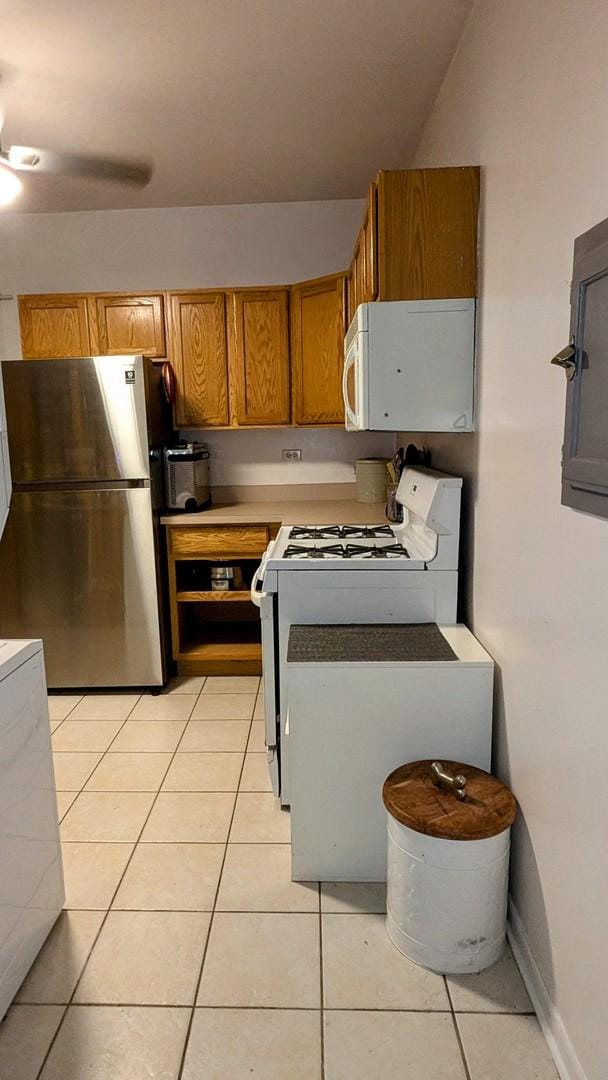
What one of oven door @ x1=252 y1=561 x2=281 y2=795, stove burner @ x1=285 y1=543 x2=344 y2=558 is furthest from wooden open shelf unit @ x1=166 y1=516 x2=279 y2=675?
oven door @ x1=252 y1=561 x2=281 y2=795

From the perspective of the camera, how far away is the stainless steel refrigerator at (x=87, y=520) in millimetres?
3037

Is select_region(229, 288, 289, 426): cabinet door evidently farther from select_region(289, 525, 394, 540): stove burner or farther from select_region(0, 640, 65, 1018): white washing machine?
select_region(0, 640, 65, 1018): white washing machine

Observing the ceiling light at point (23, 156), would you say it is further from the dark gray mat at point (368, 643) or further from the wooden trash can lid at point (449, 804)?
the wooden trash can lid at point (449, 804)

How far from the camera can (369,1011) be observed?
4.80ft

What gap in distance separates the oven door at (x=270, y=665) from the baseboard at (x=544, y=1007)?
0.89 meters

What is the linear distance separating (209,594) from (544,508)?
2.28 m

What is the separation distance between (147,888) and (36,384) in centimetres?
227

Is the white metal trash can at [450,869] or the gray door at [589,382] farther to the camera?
the white metal trash can at [450,869]

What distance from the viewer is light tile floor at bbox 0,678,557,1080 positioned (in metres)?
1.36

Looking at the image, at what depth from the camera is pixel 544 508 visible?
1.39 meters

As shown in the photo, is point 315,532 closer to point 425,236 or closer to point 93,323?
point 425,236

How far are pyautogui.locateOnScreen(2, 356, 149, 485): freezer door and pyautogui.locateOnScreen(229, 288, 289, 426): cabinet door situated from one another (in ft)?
2.10

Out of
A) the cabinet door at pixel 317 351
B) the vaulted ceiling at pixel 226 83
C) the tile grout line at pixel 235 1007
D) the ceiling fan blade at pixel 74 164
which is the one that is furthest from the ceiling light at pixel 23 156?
the tile grout line at pixel 235 1007

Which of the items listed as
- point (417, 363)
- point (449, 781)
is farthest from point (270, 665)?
point (417, 363)
